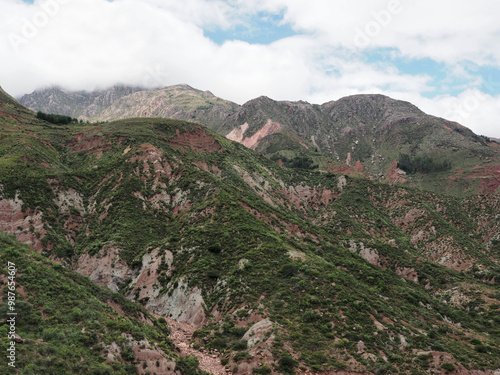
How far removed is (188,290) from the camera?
4172 cm

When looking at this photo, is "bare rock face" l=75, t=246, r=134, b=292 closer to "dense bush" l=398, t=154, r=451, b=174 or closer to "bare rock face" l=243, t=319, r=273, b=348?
"bare rock face" l=243, t=319, r=273, b=348

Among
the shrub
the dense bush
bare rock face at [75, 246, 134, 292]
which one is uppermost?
the dense bush

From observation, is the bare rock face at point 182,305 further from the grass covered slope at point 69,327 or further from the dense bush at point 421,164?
the dense bush at point 421,164

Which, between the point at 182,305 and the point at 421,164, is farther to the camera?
the point at 421,164

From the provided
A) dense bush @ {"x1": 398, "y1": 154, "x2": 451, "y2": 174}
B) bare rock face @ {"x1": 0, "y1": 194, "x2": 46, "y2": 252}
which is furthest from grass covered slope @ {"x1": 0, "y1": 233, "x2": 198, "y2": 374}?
dense bush @ {"x1": 398, "y1": 154, "x2": 451, "y2": 174}

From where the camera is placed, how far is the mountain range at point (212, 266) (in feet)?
86.4

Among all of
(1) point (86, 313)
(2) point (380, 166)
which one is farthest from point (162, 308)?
(2) point (380, 166)

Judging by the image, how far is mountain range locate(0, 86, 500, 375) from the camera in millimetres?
26344

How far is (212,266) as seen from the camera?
4444 cm

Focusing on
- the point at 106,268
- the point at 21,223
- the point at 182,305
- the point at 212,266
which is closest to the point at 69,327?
the point at 182,305

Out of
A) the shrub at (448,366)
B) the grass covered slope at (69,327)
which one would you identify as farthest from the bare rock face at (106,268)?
the shrub at (448,366)

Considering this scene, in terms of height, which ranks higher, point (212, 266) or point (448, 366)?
point (448, 366)

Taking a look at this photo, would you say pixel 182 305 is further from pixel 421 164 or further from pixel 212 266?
pixel 421 164

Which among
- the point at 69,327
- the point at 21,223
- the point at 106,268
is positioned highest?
the point at 69,327
